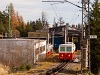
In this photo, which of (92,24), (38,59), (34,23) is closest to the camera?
(92,24)

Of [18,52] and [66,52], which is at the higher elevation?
[18,52]

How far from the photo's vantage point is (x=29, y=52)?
36.4m

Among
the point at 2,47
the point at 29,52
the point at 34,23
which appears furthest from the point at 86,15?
the point at 34,23

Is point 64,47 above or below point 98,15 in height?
below

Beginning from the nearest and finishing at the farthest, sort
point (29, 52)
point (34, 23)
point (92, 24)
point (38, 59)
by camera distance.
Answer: point (92, 24) → point (29, 52) → point (38, 59) → point (34, 23)

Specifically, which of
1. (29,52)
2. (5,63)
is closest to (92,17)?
(29,52)

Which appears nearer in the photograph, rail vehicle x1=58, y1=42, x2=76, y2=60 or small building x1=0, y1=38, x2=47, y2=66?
small building x1=0, y1=38, x2=47, y2=66

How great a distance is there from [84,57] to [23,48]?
11.4 metres

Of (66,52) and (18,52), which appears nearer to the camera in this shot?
(18,52)

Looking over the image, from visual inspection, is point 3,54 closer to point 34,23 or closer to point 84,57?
point 84,57

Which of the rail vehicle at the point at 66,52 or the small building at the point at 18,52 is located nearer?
the small building at the point at 18,52

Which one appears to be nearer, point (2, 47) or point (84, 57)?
point (84, 57)

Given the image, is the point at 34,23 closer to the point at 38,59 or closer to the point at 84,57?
the point at 38,59

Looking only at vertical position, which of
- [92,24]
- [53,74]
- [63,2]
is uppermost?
[63,2]
